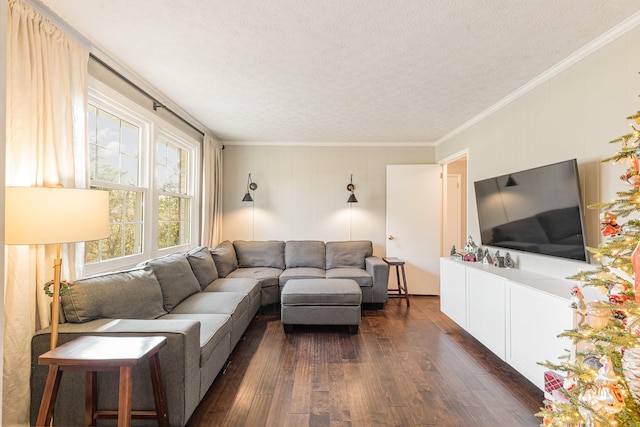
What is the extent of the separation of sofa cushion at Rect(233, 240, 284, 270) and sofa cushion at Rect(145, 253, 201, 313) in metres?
1.45

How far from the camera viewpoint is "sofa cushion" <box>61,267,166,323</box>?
6.12 ft

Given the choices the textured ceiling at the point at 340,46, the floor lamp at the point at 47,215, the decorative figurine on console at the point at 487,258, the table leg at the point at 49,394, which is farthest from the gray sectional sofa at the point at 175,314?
the textured ceiling at the point at 340,46

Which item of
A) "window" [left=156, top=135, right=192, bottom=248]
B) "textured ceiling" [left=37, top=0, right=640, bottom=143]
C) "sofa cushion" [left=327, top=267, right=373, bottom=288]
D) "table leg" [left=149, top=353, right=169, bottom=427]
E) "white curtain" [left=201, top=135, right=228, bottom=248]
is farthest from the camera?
"white curtain" [left=201, top=135, right=228, bottom=248]

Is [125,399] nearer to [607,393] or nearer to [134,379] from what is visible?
[134,379]

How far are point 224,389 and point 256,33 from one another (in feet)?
8.34

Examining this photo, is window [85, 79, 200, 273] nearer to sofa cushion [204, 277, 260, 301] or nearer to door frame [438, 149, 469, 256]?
sofa cushion [204, 277, 260, 301]

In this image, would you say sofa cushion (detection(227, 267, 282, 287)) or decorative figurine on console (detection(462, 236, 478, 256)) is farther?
sofa cushion (detection(227, 267, 282, 287))

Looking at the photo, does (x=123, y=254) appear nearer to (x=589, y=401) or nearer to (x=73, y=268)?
(x=73, y=268)

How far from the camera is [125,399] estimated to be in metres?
1.39

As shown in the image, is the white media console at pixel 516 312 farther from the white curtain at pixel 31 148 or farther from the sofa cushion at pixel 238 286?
the white curtain at pixel 31 148

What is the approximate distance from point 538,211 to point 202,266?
10.9 feet

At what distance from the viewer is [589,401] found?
121cm

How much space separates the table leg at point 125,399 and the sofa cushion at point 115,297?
0.73m

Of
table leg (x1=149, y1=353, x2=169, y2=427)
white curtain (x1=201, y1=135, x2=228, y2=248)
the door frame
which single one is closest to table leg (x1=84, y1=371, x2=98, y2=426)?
table leg (x1=149, y1=353, x2=169, y2=427)
